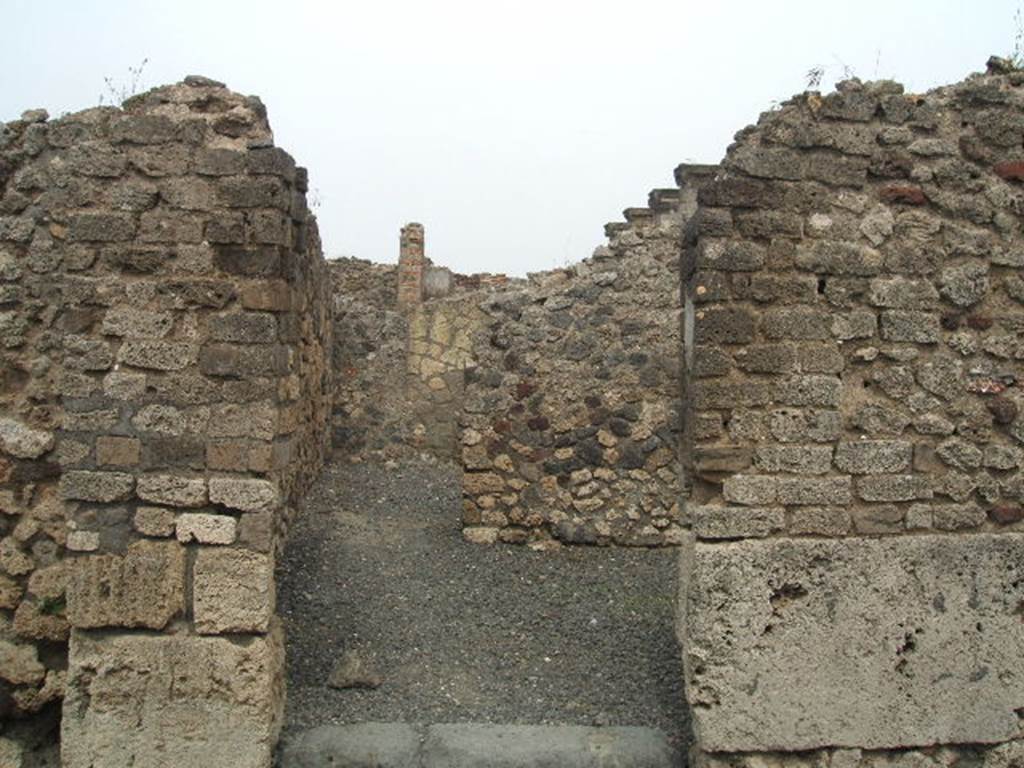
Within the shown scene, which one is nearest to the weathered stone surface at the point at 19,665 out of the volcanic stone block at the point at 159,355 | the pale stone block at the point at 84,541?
the pale stone block at the point at 84,541

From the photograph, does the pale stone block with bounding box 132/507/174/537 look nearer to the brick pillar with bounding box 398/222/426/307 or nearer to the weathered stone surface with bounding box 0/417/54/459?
the weathered stone surface with bounding box 0/417/54/459

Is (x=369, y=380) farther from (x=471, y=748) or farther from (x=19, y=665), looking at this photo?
(x=471, y=748)

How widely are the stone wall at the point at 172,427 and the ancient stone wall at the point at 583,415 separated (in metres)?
3.64

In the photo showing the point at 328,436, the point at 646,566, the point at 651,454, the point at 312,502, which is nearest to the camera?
the point at 646,566

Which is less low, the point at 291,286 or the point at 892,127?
the point at 892,127

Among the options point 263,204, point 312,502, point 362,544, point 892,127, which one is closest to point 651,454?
point 362,544

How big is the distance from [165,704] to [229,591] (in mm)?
561

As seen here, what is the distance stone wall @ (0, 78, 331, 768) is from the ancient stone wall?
3.64 meters

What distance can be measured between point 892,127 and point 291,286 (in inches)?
109

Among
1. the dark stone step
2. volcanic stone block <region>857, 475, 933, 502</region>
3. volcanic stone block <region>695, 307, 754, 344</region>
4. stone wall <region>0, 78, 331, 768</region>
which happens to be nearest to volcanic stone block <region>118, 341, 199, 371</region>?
stone wall <region>0, 78, 331, 768</region>

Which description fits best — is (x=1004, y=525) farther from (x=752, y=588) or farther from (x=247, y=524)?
(x=247, y=524)

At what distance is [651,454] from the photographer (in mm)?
7477

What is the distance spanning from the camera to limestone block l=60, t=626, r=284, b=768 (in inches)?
152

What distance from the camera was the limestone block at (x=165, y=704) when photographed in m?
3.86
